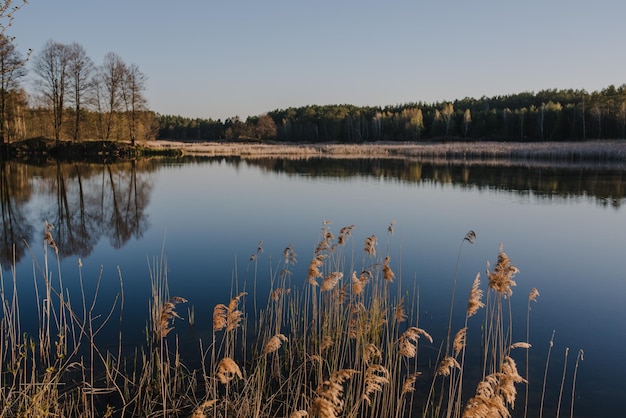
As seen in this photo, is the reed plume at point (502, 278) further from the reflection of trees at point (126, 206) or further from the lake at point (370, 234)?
the reflection of trees at point (126, 206)

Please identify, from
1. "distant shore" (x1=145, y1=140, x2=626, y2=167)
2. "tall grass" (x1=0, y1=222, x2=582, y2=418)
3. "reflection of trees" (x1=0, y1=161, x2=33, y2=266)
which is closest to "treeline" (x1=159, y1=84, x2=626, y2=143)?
"distant shore" (x1=145, y1=140, x2=626, y2=167)

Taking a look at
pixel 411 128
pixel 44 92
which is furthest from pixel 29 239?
pixel 411 128

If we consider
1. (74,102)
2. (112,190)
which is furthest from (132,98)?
(112,190)

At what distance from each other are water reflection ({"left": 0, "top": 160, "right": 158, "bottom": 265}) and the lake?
0.22ft

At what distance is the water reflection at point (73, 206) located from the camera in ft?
36.1

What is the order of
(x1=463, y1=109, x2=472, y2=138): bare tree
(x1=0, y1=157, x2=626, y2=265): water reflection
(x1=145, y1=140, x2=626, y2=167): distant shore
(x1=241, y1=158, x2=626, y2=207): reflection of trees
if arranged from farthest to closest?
(x1=463, y1=109, x2=472, y2=138): bare tree → (x1=145, y1=140, x2=626, y2=167): distant shore → (x1=241, y1=158, x2=626, y2=207): reflection of trees → (x1=0, y1=157, x2=626, y2=265): water reflection

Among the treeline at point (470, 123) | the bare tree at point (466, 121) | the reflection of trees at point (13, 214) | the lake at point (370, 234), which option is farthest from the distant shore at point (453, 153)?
the bare tree at point (466, 121)

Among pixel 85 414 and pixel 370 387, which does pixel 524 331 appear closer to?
pixel 370 387

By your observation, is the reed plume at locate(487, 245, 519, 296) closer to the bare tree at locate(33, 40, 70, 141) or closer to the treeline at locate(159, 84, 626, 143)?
the bare tree at locate(33, 40, 70, 141)

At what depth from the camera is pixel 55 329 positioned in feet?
18.9

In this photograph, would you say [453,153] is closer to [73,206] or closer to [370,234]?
[370,234]

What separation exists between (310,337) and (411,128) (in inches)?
2854

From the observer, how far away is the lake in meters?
6.09

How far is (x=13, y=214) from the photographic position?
545 inches
